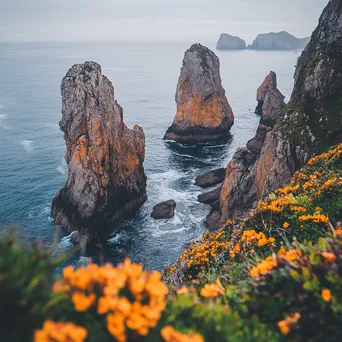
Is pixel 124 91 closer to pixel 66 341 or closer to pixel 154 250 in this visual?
pixel 154 250

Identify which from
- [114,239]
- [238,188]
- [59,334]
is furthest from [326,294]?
[114,239]

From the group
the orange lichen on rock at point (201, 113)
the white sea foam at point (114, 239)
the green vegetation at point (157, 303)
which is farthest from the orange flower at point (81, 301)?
the orange lichen on rock at point (201, 113)

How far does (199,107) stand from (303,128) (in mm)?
49821

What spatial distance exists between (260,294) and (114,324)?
2116 millimetres

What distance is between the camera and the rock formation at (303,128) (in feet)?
87.4

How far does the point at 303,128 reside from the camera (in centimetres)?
2877

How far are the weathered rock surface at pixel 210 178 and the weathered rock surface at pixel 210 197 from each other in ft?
13.0

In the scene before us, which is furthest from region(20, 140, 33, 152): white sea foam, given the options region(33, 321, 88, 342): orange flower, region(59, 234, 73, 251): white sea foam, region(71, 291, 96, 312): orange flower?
region(33, 321, 88, 342): orange flower

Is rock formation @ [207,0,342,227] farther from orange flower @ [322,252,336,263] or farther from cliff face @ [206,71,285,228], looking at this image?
orange flower @ [322,252,336,263]

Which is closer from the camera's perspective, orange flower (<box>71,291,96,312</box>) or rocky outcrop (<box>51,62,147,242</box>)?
orange flower (<box>71,291,96,312</box>)

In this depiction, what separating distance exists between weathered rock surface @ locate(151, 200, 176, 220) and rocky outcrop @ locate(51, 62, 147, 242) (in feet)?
11.3

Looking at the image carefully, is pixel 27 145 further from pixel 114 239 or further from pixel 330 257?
pixel 330 257

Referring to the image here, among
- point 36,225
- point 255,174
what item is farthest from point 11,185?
point 255,174

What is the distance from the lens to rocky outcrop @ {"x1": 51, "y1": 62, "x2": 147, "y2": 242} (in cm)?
4106
